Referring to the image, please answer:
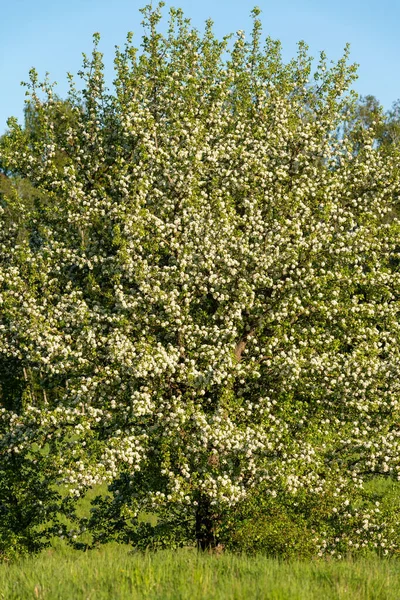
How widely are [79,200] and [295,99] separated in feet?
20.1

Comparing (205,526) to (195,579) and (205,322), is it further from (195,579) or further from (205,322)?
(195,579)

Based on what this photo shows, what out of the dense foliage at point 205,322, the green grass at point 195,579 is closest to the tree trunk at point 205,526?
the dense foliage at point 205,322

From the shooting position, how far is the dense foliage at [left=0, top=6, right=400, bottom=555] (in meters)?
15.3

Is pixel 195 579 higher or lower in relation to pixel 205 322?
lower

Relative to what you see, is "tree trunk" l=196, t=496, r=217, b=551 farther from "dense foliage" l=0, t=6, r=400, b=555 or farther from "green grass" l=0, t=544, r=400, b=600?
"green grass" l=0, t=544, r=400, b=600

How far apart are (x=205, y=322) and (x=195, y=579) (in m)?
8.18

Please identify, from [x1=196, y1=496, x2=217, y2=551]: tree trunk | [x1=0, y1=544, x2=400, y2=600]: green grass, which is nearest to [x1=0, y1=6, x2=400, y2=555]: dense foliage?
[x1=196, y1=496, x2=217, y2=551]: tree trunk

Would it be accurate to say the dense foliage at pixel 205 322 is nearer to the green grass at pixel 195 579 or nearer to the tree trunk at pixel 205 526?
the tree trunk at pixel 205 526

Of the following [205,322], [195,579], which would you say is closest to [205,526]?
[205,322]

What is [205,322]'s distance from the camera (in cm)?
1673

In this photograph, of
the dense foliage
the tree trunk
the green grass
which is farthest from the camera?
the tree trunk

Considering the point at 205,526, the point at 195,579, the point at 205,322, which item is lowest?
the point at 205,526

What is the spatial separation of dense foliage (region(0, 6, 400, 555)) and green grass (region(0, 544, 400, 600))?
14.2 feet

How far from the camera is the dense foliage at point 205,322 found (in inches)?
602
